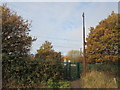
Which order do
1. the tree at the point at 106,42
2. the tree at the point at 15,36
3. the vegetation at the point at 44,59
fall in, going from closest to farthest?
the vegetation at the point at 44,59
the tree at the point at 15,36
the tree at the point at 106,42

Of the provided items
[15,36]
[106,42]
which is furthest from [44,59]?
[106,42]

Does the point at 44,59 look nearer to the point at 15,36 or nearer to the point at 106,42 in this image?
the point at 15,36

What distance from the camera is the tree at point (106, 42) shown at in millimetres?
8305

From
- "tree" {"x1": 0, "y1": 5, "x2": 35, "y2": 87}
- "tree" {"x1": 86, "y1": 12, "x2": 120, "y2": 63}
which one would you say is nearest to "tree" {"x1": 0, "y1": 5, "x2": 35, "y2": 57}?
"tree" {"x1": 0, "y1": 5, "x2": 35, "y2": 87}

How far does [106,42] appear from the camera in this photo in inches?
340

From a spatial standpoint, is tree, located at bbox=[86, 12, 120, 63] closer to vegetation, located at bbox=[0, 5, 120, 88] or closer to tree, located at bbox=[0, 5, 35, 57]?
vegetation, located at bbox=[0, 5, 120, 88]

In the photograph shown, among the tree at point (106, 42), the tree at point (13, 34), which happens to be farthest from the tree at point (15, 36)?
the tree at point (106, 42)

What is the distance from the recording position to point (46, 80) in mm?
5234

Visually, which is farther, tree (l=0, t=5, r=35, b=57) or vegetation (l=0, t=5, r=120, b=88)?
tree (l=0, t=5, r=35, b=57)

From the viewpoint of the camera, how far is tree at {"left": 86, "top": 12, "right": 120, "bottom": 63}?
8305 millimetres

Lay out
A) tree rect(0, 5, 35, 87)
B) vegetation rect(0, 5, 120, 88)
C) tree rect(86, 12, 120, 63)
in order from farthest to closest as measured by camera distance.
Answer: tree rect(86, 12, 120, 63), tree rect(0, 5, 35, 87), vegetation rect(0, 5, 120, 88)

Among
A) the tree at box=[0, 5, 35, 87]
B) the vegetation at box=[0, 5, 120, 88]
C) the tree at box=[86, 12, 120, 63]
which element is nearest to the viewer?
the vegetation at box=[0, 5, 120, 88]

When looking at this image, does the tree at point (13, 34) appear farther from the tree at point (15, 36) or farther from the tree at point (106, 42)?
the tree at point (106, 42)

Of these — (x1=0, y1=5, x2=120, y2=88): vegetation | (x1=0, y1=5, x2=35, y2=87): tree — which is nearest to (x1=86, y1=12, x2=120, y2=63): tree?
(x1=0, y1=5, x2=120, y2=88): vegetation
